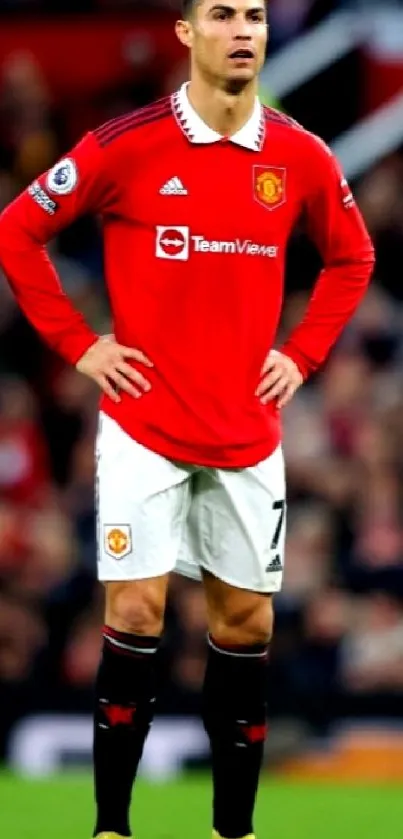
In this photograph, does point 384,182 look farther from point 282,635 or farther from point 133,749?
point 133,749

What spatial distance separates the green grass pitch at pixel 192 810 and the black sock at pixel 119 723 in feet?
3.87

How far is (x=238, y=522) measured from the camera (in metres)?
6.61

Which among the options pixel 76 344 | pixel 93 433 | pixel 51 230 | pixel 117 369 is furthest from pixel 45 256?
pixel 93 433

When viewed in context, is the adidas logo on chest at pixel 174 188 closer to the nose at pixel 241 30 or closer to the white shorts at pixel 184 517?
the nose at pixel 241 30

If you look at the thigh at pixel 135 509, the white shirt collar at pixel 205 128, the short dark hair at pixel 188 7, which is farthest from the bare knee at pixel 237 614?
the short dark hair at pixel 188 7

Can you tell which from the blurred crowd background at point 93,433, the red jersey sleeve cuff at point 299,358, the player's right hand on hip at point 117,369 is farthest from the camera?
the blurred crowd background at point 93,433

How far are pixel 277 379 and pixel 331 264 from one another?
1.33 ft

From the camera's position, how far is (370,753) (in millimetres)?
9938

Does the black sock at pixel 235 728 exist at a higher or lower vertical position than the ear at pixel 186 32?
lower

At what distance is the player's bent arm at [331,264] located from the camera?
6.68 metres

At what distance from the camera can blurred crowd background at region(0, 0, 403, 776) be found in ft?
33.2

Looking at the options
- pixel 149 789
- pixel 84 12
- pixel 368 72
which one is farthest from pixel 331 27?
pixel 149 789

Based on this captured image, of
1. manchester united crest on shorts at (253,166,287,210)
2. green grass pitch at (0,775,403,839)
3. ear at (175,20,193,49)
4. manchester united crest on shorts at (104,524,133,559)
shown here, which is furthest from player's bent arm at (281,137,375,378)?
green grass pitch at (0,775,403,839)

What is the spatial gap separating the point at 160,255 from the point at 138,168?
0.81ft
